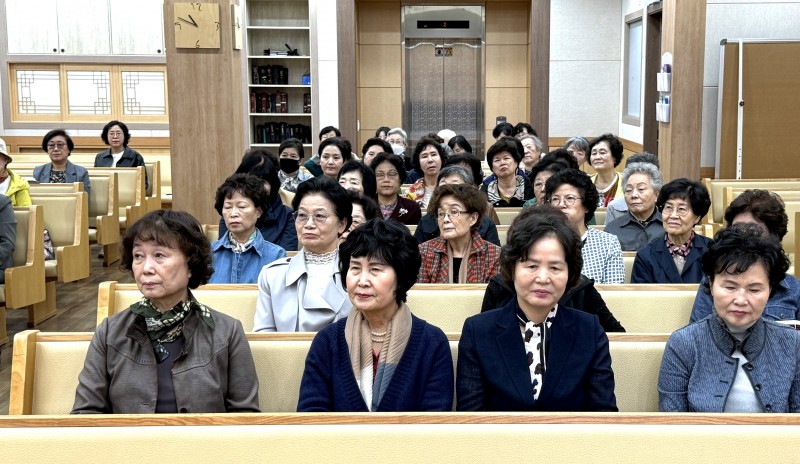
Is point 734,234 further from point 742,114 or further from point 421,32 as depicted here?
point 421,32

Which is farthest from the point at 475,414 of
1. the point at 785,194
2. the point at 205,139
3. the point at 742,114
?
the point at 742,114

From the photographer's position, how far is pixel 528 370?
2795 mm

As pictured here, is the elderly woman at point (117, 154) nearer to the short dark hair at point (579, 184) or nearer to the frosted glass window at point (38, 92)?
the frosted glass window at point (38, 92)

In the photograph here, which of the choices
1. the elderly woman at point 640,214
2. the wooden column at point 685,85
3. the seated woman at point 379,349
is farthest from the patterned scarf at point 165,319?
the wooden column at point 685,85

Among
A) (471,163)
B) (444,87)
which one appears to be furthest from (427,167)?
(444,87)

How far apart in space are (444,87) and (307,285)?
419 inches

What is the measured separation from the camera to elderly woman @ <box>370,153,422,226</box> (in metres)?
6.35

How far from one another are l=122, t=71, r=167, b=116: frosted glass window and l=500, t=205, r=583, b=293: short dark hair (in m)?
12.4

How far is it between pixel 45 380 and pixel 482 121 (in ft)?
37.6

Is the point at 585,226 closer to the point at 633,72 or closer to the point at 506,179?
the point at 506,179

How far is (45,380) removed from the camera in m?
3.09

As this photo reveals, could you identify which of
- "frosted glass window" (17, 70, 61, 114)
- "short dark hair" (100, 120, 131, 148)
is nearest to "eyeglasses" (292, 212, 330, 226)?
"short dark hair" (100, 120, 131, 148)

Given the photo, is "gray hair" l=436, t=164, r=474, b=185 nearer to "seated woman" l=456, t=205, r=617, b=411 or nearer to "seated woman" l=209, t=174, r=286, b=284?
"seated woman" l=209, t=174, r=286, b=284

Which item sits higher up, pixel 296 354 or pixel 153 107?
pixel 153 107
